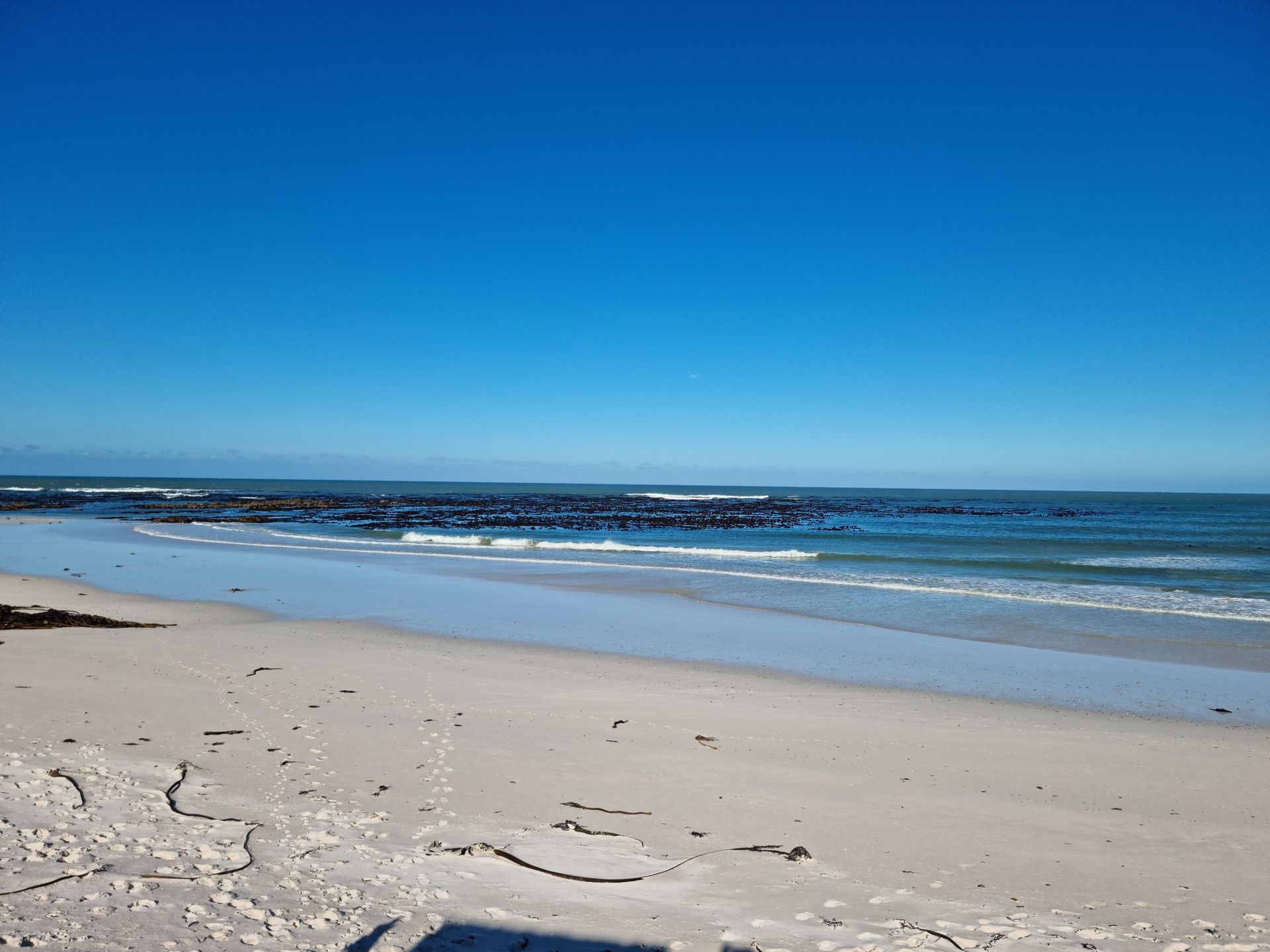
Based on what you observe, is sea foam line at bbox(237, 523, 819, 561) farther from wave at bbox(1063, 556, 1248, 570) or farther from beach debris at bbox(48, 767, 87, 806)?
beach debris at bbox(48, 767, 87, 806)

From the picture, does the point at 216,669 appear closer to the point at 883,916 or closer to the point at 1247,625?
the point at 883,916

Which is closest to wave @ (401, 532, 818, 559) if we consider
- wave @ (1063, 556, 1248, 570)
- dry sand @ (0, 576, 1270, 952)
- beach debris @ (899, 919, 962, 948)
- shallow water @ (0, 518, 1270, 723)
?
shallow water @ (0, 518, 1270, 723)

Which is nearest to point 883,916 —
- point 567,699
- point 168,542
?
point 567,699

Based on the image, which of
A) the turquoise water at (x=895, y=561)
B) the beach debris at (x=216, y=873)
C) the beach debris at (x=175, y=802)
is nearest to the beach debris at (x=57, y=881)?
the beach debris at (x=216, y=873)

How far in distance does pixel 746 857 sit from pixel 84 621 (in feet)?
39.4

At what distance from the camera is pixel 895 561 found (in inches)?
998

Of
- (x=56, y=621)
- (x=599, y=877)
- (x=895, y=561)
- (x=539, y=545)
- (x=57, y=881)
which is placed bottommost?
(x=539, y=545)

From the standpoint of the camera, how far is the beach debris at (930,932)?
11.4ft

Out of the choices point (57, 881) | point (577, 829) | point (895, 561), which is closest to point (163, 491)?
point (895, 561)

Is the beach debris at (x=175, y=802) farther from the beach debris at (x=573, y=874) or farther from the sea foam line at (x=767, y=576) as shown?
the sea foam line at (x=767, y=576)

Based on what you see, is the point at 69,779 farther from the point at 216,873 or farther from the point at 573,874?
the point at 573,874

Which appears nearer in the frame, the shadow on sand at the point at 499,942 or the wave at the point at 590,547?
the shadow on sand at the point at 499,942

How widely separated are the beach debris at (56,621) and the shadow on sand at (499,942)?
1078 centimetres

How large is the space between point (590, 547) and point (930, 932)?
87.5 ft
